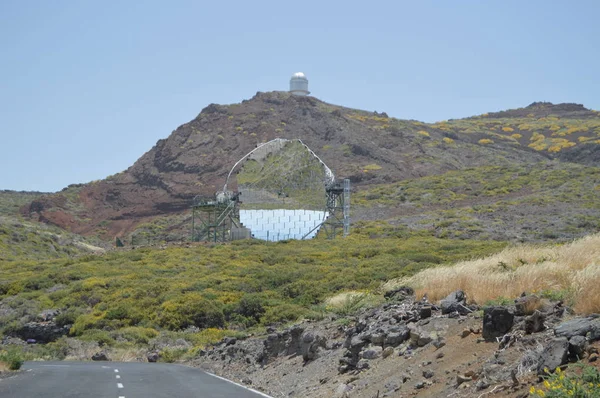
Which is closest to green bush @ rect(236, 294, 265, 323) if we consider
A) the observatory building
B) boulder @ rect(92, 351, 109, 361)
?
boulder @ rect(92, 351, 109, 361)

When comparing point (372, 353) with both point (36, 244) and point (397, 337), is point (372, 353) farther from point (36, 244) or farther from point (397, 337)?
point (36, 244)

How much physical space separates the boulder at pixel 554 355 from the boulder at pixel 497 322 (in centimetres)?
186

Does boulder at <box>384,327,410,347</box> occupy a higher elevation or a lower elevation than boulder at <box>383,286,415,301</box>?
lower

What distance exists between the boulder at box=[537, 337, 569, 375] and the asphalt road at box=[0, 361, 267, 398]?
7.15m

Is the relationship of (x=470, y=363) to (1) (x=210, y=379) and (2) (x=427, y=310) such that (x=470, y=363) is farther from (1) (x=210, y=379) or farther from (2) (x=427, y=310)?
(1) (x=210, y=379)

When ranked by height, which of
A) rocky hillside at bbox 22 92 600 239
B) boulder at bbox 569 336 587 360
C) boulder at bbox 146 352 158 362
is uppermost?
rocky hillside at bbox 22 92 600 239

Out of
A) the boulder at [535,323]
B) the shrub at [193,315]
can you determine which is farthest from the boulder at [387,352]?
the shrub at [193,315]

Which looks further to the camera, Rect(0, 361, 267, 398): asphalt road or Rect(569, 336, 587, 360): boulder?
Rect(0, 361, 267, 398): asphalt road

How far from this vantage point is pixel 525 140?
494ft

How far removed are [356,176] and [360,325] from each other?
88830 mm

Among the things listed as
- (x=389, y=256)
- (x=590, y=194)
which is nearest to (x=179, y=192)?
(x=590, y=194)

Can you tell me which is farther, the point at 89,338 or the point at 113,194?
the point at 113,194

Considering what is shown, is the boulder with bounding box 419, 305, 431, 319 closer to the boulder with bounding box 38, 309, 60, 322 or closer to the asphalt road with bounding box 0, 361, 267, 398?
the asphalt road with bounding box 0, 361, 267, 398

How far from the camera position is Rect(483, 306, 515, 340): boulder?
10.9 meters
